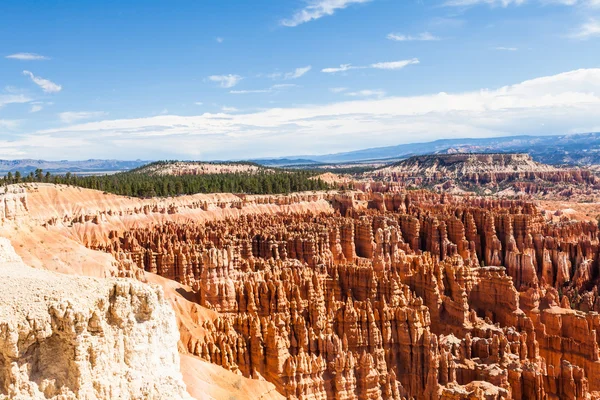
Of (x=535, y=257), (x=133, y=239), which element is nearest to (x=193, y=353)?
(x=133, y=239)

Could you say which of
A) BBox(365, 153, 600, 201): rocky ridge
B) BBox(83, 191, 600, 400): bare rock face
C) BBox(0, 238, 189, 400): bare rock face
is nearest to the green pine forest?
BBox(83, 191, 600, 400): bare rock face

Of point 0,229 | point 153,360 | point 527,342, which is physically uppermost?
point 0,229

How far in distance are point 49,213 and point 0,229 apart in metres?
53.9

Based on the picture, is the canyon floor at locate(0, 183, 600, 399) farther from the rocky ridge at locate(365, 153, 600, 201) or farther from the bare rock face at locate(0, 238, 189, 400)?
the rocky ridge at locate(365, 153, 600, 201)

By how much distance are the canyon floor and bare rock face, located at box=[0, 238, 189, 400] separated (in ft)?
0.12

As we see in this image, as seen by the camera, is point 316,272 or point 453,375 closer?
point 453,375

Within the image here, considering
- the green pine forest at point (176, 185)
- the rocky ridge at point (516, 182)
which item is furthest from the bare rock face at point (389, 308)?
the rocky ridge at point (516, 182)

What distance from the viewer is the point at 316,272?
157ft

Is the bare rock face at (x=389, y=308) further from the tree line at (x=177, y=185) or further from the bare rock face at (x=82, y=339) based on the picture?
the tree line at (x=177, y=185)

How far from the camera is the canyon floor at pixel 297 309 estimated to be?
14.5 metres

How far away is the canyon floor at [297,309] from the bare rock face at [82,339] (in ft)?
0.12

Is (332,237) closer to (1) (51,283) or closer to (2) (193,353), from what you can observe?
(2) (193,353)

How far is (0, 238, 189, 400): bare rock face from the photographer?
13.4 meters

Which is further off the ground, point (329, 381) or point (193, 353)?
point (193, 353)
